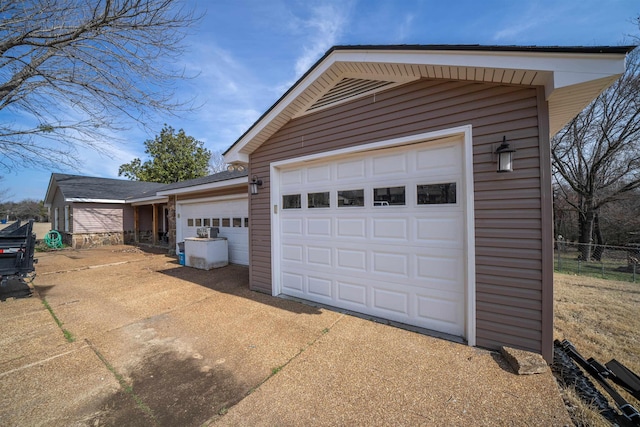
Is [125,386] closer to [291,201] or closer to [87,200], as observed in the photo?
[291,201]

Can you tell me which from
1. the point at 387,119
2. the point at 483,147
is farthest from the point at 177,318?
the point at 483,147

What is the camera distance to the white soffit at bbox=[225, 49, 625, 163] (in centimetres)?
245

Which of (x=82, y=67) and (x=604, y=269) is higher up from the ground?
(x=82, y=67)

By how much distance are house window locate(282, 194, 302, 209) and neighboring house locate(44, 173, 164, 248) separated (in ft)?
45.9

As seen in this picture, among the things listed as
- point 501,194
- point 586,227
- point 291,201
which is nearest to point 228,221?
point 291,201

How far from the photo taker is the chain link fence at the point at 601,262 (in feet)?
28.6

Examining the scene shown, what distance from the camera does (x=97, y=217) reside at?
13.8m

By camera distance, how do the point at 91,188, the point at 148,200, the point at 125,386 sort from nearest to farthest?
the point at 125,386, the point at 148,200, the point at 91,188

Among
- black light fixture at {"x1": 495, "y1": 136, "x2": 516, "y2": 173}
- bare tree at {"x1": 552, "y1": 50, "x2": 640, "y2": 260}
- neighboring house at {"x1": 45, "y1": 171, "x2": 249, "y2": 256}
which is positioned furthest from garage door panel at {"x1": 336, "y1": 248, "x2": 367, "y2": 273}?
bare tree at {"x1": 552, "y1": 50, "x2": 640, "y2": 260}

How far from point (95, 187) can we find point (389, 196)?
18.6m

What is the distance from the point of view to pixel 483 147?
3.02 m

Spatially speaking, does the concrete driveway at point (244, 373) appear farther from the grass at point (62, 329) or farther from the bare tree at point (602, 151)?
the bare tree at point (602, 151)

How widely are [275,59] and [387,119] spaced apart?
122 inches

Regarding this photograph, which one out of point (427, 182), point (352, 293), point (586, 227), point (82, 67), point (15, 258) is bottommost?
point (352, 293)
